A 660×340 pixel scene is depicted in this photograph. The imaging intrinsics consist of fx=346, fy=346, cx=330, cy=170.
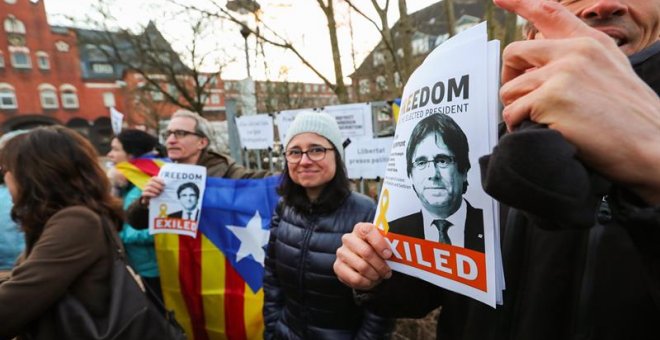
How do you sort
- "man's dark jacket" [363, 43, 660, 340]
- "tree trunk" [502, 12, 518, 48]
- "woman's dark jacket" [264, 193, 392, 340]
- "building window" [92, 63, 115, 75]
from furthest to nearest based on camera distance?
1. "building window" [92, 63, 115, 75]
2. "tree trunk" [502, 12, 518, 48]
3. "woman's dark jacket" [264, 193, 392, 340]
4. "man's dark jacket" [363, 43, 660, 340]

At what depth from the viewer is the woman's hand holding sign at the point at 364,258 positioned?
0.89 metres

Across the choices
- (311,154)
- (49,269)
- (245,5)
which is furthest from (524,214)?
(245,5)

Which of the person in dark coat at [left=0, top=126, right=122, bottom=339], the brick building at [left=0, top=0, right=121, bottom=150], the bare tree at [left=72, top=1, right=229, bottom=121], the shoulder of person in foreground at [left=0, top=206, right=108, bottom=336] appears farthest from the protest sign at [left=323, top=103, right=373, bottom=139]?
the brick building at [left=0, top=0, right=121, bottom=150]

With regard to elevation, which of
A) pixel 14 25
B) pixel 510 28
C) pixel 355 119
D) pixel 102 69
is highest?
pixel 14 25

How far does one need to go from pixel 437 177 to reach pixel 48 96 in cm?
3989

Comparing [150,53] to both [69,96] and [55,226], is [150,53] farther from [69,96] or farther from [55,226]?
[69,96]

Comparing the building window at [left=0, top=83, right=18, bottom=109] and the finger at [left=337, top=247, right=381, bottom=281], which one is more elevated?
the building window at [left=0, top=83, right=18, bottom=109]

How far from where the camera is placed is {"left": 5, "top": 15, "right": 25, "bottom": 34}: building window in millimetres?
27036

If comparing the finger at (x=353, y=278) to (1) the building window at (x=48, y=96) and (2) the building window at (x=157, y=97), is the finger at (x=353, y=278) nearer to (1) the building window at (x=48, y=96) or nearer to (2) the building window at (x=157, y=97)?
(2) the building window at (x=157, y=97)

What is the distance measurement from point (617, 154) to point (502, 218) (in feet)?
1.60

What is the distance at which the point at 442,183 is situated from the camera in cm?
71

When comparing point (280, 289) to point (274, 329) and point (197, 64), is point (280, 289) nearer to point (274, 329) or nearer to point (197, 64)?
point (274, 329)

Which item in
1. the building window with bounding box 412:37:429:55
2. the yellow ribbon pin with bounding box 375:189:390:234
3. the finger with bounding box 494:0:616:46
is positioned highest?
the building window with bounding box 412:37:429:55

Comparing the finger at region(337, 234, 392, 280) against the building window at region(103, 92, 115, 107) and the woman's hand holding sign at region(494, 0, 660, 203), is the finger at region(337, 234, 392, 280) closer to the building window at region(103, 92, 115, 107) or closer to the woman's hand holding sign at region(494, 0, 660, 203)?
the woman's hand holding sign at region(494, 0, 660, 203)
